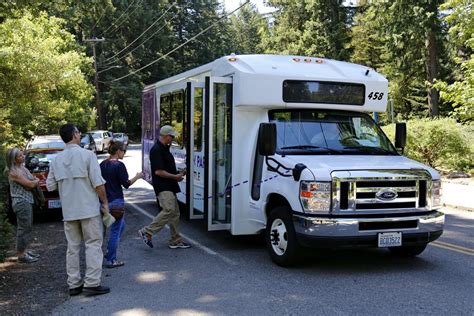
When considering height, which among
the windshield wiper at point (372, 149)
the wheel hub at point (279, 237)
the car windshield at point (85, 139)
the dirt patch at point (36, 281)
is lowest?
the dirt patch at point (36, 281)

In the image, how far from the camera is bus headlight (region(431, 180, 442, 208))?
6.55m

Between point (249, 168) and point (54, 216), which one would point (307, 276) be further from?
point (54, 216)

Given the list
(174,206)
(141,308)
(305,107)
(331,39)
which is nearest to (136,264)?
(174,206)

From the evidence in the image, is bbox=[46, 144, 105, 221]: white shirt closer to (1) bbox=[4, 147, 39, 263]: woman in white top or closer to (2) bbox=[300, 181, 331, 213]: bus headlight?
(1) bbox=[4, 147, 39, 263]: woman in white top

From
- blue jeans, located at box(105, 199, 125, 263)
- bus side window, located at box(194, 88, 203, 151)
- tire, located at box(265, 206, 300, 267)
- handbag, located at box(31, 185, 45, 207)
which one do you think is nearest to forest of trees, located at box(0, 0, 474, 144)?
bus side window, located at box(194, 88, 203, 151)

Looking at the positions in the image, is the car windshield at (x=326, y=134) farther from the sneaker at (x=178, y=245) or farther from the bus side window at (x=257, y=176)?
the sneaker at (x=178, y=245)

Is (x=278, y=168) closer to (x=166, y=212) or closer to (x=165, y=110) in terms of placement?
(x=166, y=212)

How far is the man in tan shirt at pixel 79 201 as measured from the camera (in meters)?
5.64

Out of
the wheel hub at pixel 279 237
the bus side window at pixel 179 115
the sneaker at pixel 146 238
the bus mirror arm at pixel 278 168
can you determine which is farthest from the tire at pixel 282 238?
the bus side window at pixel 179 115

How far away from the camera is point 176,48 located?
42.6 meters

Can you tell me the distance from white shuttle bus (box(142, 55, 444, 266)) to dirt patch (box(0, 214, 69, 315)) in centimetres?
226

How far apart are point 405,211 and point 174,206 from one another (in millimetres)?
3419

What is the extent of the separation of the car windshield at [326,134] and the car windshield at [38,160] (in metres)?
6.11

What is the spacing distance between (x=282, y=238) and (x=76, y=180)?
9.00 feet
